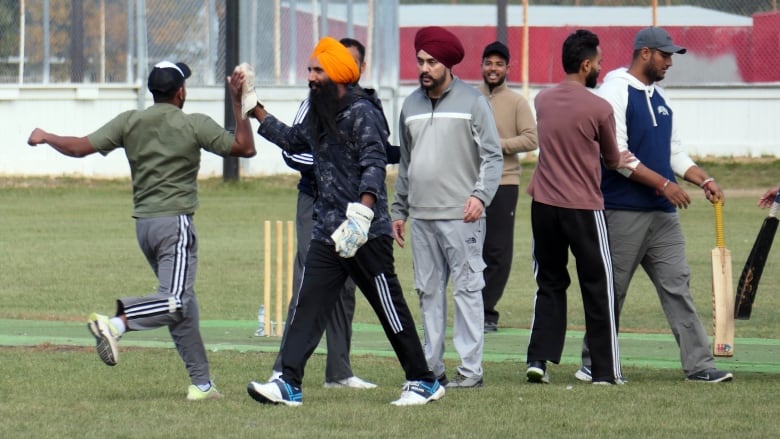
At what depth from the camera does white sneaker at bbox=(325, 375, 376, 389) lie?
8.59 meters

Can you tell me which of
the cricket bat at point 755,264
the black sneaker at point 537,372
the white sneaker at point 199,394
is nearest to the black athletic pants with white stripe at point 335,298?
the white sneaker at point 199,394

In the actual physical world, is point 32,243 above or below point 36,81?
below

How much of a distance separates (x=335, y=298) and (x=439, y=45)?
1.63m

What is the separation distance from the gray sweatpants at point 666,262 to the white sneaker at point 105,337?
3.08 m

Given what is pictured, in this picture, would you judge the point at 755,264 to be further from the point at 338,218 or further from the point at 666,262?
the point at 338,218

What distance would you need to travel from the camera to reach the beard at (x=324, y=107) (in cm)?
754

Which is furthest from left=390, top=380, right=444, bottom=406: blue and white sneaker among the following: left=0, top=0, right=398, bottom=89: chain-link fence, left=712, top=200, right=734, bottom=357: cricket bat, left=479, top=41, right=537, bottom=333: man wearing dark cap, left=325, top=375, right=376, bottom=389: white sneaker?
left=0, top=0, right=398, bottom=89: chain-link fence

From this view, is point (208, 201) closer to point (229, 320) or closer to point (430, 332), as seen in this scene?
point (229, 320)

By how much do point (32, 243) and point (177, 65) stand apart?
37.2 feet

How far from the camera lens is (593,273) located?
8.69 m

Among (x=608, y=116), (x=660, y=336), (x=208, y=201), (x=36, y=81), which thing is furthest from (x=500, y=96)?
(x=36, y=81)

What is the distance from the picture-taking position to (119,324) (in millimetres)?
7621

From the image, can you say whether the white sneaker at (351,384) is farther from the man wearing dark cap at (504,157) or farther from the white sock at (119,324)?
the man wearing dark cap at (504,157)

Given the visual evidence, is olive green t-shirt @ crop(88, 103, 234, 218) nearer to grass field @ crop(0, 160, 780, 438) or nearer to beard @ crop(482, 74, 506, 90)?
grass field @ crop(0, 160, 780, 438)
